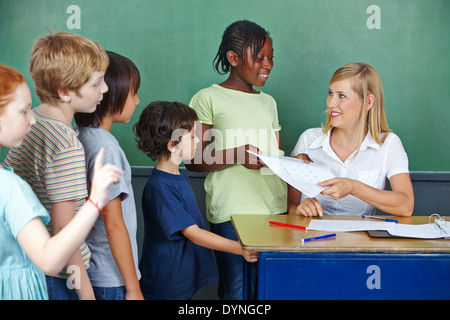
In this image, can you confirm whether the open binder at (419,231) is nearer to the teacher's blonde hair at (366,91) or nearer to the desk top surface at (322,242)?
the desk top surface at (322,242)

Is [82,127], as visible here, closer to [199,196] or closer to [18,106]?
[18,106]

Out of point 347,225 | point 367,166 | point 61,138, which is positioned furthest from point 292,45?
point 61,138

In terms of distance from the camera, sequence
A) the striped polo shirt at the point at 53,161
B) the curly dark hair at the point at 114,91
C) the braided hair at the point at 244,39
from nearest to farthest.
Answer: the striped polo shirt at the point at 53,161, the curly dark hair at the point at 114,91, the braided hair at the point at 244,39

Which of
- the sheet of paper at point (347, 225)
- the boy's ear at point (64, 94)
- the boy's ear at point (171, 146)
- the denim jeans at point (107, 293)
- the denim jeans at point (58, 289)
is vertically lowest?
the denim jeans at point (107, 293)

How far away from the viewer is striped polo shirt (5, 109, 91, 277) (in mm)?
1270

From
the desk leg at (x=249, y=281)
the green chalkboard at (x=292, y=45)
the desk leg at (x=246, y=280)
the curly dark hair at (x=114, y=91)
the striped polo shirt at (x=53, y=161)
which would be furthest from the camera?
the green chalkboard at (x=292, y=45)

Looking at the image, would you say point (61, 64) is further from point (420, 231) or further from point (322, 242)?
point (420, 231)

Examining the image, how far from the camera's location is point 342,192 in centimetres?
181

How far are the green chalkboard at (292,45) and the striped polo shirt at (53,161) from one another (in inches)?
55.9

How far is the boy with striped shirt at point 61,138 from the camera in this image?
127cm

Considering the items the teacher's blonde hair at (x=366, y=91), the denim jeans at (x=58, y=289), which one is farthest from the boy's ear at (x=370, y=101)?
the denim jeans at (x=58, y=289)

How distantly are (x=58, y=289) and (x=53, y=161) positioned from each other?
38 cm

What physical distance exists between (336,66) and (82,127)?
1724 mm

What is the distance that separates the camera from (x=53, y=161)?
1.28 metres
